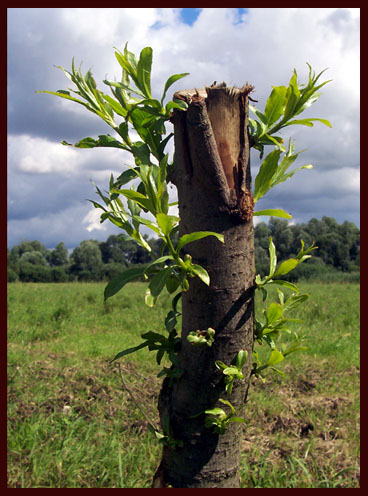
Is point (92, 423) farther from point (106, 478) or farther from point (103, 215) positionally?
point (103, 215)

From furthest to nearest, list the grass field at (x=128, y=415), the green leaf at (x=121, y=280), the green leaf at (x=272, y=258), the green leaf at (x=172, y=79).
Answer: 1. the grass field at (x=128, y=415)
2. the green leaf at (x=272, y=258)
3. the green leaf at (x=121, y=280)
4. the green leaf at (x=172, y=79)

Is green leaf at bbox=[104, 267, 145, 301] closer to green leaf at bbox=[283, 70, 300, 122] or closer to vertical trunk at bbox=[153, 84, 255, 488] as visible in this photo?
vertical trunk at bbox=[153, 84, 255, 488]

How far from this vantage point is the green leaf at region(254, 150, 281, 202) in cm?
121

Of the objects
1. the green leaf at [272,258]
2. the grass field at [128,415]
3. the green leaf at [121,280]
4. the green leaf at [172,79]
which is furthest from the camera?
the grass field at [128,415]

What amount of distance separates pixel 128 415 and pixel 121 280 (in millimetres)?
2976

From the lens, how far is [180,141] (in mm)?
1165

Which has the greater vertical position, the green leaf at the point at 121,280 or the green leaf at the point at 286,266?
the green leaf at the point at 286,266

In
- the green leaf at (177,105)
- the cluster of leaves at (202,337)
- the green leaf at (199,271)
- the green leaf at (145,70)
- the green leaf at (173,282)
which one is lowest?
the cluster of leaves at (202,337)

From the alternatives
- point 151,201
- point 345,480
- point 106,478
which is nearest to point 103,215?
point 151,201

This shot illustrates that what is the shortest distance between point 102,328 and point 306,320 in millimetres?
3681

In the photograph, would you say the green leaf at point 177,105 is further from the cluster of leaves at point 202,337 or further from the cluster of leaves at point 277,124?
the cluster of leaves at point 202,337

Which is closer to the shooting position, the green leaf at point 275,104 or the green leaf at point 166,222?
the green leaf at point 166,222

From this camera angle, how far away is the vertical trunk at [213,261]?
114cm

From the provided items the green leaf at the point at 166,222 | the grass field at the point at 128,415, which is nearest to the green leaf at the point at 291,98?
the green leaf at the point at 166,222
